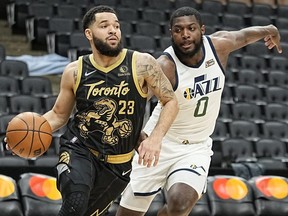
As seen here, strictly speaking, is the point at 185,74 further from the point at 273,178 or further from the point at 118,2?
the point at 118,2

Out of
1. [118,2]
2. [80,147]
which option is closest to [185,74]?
[80,147]

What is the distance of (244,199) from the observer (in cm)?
725

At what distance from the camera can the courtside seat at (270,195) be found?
23.9 ft

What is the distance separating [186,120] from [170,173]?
0.43m

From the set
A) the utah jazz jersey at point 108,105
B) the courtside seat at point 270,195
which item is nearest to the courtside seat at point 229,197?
the courtside seat at point 270,195

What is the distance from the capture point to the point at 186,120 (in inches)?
209

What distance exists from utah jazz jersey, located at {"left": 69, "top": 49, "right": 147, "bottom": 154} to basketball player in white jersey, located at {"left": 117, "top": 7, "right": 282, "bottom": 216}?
0.63 m

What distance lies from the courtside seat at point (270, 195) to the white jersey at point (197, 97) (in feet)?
7.10

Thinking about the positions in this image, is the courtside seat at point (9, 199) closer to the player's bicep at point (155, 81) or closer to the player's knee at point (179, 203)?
the player's knee at point (179, 203)

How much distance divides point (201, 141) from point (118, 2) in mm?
10027

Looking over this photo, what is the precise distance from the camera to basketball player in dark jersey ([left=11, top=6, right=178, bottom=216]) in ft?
15.0

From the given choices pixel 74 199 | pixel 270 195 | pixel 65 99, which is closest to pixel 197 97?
pixel 65 99

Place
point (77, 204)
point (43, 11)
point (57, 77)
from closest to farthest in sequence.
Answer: point (77, 204) → point (57, 77) → point (43, 11)

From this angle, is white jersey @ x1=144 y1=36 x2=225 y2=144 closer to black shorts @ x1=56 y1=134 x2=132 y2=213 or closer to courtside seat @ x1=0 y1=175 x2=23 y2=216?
black shorts @ x1=56 y1=134 x2=132 y2=213
